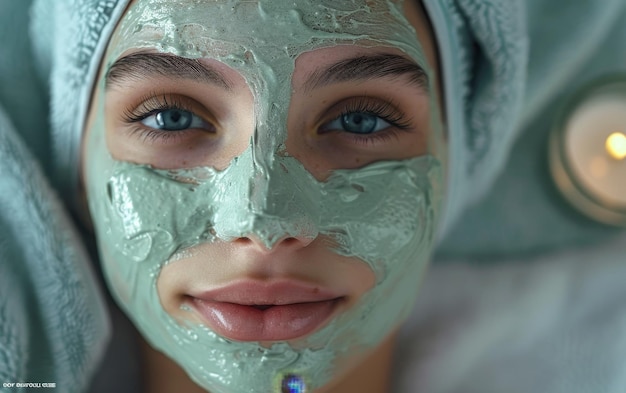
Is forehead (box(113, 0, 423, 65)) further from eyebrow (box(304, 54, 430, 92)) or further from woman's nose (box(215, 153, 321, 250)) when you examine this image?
woman's nose (box(215, 153, 321, 250))

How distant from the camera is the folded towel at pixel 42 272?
0.89 m

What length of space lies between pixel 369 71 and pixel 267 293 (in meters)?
0.26

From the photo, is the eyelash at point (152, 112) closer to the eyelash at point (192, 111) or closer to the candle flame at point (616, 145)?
the eyelash at point (192, 111)

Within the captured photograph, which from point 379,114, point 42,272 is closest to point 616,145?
point 379,114

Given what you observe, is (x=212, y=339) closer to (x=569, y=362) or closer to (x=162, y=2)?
(x=162, y=2)

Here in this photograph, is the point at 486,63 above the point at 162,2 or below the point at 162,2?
above

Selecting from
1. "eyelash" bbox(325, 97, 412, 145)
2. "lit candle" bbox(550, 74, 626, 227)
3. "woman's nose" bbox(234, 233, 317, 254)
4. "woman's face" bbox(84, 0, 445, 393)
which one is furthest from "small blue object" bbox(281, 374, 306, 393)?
"lit candle" bbox(550, 74, 626, 227)

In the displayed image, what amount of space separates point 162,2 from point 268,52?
135mm

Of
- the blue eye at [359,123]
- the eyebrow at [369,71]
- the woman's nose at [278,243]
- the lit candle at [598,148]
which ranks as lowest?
the woman's nose at [278,243]

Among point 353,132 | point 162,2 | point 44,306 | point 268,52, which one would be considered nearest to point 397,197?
point 353,132

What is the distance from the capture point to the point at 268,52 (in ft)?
2.41

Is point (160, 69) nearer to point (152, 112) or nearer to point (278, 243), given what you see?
point (152, 112)

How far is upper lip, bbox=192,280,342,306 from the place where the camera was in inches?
29.1

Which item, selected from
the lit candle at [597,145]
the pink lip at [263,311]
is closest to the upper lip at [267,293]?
the pink lip at [263,311]
